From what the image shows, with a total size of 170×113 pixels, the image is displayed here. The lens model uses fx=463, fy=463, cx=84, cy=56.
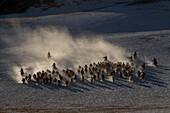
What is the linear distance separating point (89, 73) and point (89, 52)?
9.14 m

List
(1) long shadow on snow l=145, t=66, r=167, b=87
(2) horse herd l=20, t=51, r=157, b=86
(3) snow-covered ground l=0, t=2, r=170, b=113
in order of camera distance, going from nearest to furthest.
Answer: (3) snow-covered ground l=0, t=2, r=170, b=113
(1) long shadow on snow l=145, t=66, r=167, b=87
(2) horse herd l=20, t=51, r=157, b=86

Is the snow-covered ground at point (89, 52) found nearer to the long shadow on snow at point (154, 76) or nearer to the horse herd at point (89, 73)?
the long shadow on snow at point (154, 76)

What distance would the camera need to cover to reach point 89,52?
58.2m

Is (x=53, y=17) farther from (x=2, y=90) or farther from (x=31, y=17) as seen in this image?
(x=2, y=90)

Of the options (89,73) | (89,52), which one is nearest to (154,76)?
(89,73)

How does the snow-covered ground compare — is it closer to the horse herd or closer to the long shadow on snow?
the long shadow on snow

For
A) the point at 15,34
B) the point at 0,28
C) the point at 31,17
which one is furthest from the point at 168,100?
the point at 31,17

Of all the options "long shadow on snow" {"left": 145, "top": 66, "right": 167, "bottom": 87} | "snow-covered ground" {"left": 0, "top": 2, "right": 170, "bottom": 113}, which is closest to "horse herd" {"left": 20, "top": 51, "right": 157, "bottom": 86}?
"long shadow on snow" {"left": 145, "top": 66, "right": 167, "bottom": 87}

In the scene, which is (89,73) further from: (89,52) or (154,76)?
(89,52)

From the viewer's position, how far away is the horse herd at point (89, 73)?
4753 cm

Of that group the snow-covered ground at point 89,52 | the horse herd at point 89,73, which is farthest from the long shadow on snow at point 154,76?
the horse herd at point 89,73

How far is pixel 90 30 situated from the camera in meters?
71.9

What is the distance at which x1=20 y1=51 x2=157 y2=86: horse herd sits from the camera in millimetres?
47531

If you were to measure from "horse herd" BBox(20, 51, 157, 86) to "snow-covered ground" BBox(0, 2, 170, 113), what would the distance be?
86 cm
